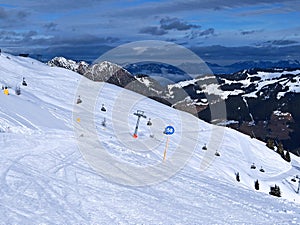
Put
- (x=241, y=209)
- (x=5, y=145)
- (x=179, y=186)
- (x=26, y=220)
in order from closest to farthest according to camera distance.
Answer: (x=26, y=220) → (x=241, y=209) → (x=179, y=186) → (x=5, y=145)

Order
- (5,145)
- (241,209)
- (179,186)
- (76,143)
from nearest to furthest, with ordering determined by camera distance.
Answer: (241,209) < (179,186) < (5,145) < (76,143)

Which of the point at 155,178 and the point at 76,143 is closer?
the point at 155,178

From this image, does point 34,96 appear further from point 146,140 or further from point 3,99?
point 146,140

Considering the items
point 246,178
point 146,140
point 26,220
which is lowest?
point 246,178

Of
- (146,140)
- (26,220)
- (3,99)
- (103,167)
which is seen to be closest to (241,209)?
(103,167)

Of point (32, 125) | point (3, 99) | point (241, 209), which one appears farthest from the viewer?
point (3, 99)

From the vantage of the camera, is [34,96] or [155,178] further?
[34,96]

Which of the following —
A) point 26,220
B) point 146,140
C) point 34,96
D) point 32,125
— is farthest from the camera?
point 34,96

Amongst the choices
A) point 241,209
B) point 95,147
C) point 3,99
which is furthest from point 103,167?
point 3,99

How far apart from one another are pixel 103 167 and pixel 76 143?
14.4 ft

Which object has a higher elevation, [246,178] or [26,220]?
[26,220]

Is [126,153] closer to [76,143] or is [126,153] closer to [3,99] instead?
[76,143]

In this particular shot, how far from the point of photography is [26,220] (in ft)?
34.4

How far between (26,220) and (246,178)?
1276 inches
